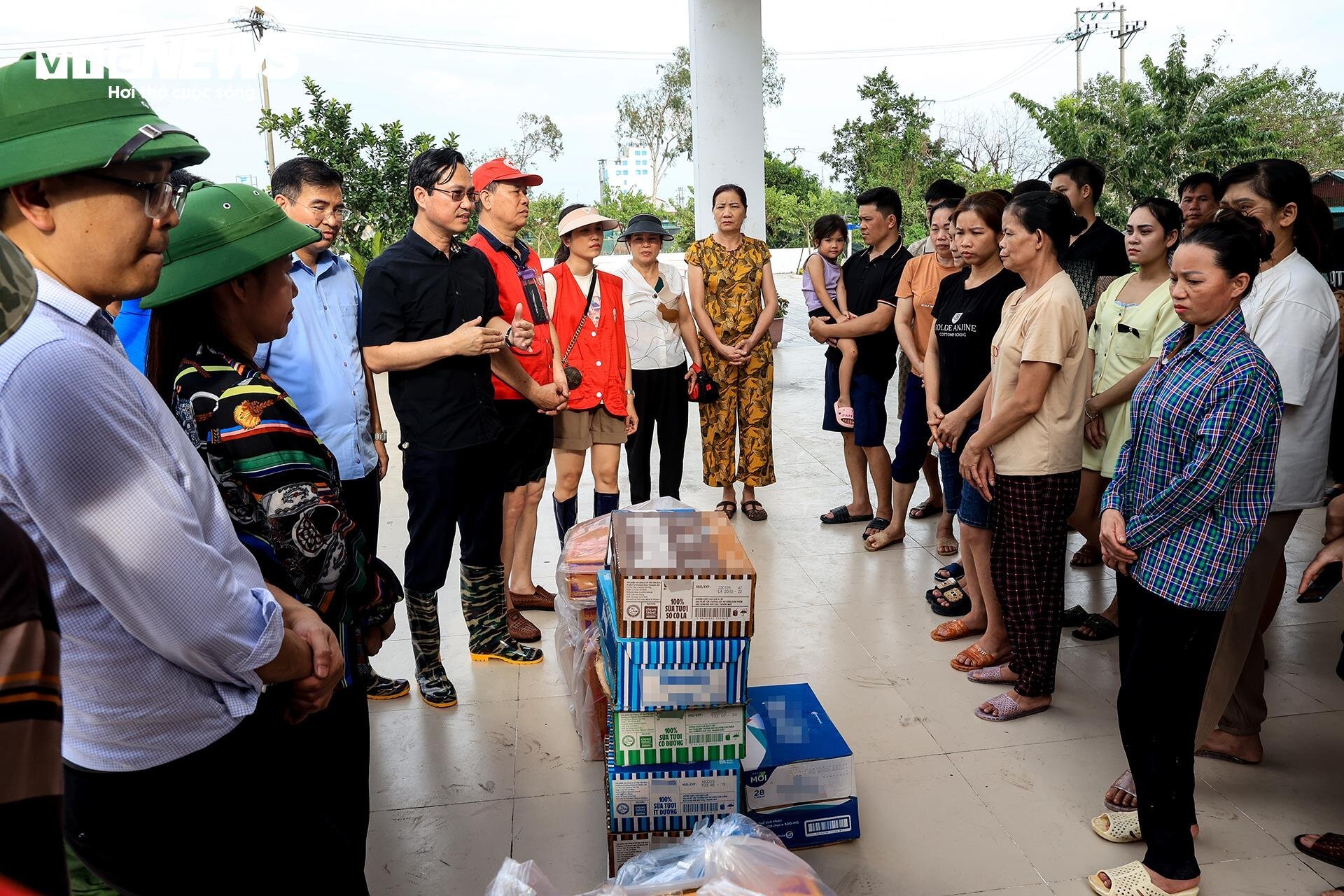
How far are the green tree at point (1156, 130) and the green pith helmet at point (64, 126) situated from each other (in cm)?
1783

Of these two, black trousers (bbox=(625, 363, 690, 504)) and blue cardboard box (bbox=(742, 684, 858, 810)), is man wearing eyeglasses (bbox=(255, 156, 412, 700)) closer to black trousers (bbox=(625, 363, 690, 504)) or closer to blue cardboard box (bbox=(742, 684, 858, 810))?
blue cardboard box (bbox=(742, 684, 858, 810))

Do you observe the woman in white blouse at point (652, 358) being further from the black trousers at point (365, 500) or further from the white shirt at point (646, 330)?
the black trousers at point (365, 500)

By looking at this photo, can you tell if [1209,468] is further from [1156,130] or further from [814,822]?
[1156,130]

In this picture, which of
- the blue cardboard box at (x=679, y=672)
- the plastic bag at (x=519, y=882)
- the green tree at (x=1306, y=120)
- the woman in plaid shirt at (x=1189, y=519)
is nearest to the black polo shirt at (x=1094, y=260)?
the woman in plaid shirt at (x=1189, y=519)

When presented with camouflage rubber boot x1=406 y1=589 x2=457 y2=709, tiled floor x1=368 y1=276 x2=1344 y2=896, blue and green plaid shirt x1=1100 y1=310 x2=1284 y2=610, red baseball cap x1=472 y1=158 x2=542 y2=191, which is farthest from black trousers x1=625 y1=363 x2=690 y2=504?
blue and green plaid shirt x1=1100 y1=310 x2=1284 y2=610

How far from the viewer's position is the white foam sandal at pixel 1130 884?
6.78 feet

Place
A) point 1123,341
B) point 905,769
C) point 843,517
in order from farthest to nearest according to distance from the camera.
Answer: point 843,517
point 1123,341
point 905,769

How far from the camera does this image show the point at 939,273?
14.1ft

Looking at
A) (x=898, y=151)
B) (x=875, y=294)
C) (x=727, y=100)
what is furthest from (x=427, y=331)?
(x=898, y=151)

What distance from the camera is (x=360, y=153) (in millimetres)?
9164

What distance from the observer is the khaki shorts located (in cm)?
416

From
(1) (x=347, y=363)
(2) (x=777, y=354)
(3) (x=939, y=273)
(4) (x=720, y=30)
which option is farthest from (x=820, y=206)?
(1) (x=347, y=363)

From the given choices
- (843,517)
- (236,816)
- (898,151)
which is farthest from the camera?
(898,151)

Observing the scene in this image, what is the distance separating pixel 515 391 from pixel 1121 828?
2.33 m
